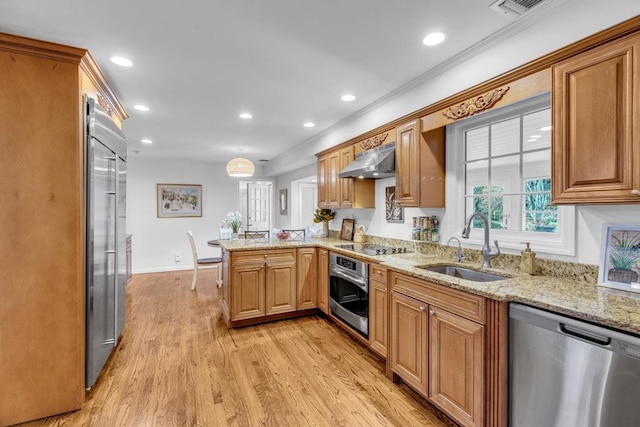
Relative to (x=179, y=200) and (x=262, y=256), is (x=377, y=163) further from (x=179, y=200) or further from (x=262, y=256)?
(x=179, y=200)

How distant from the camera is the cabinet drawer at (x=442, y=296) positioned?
65.6 inches

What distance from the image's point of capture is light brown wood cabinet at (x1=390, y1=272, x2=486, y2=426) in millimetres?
1667

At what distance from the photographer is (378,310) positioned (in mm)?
2631

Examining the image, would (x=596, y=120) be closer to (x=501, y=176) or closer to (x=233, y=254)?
(x=501, y=176)

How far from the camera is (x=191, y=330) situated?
3420 mm

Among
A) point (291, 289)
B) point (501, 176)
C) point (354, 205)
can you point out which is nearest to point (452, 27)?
point (501, 176)

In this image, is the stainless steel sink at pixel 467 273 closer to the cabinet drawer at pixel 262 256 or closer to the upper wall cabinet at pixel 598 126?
the upper wall cabinet at pixel 598 126

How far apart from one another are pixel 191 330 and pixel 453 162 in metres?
3.23

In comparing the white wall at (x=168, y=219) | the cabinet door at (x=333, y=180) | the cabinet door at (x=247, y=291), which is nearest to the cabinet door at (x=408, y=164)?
the cabinet door at (x=333, y=180)

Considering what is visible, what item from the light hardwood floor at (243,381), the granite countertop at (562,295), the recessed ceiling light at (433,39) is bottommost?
the light hardwood floor at (243,381)

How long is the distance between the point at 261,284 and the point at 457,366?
7.52 ft

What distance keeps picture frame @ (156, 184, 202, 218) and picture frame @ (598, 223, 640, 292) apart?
6731 millimetres

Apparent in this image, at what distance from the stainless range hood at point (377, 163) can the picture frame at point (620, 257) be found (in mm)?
1677

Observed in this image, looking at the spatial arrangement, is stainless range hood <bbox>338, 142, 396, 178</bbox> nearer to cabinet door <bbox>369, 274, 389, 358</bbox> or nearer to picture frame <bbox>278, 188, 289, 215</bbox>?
cabinet door <bbox>369, 274, 389, 358</bbox>
